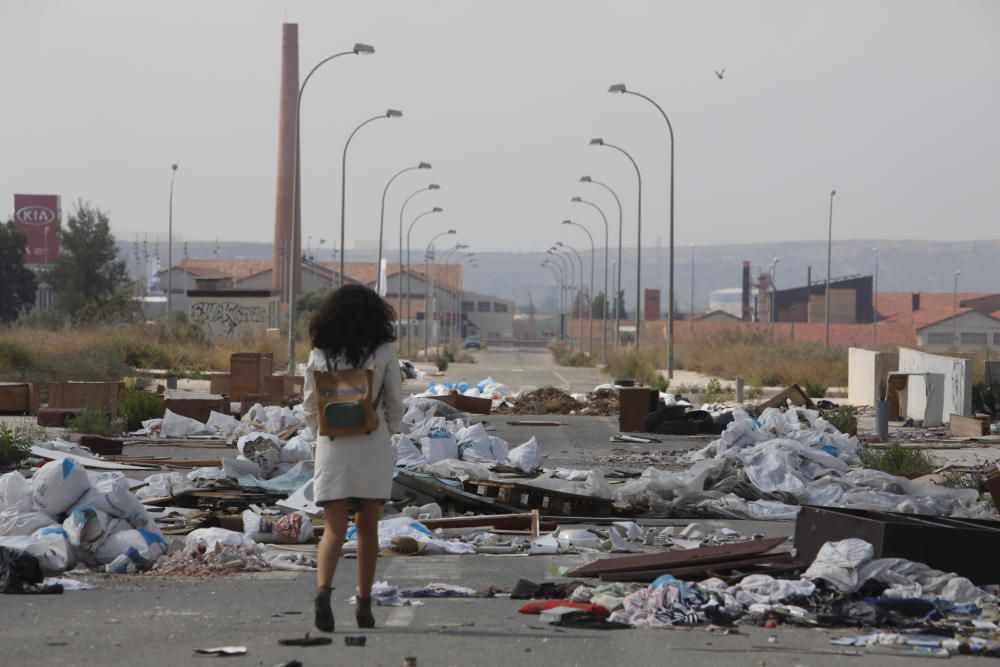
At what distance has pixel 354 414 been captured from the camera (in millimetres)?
7605

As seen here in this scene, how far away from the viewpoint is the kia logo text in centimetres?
13798

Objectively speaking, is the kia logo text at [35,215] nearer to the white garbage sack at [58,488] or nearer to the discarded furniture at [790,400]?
the discarded furniture at [790,400]

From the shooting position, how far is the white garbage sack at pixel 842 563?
8438 millimetres

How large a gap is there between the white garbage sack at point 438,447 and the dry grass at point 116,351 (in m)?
19.6

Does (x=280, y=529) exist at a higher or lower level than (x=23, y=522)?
lower

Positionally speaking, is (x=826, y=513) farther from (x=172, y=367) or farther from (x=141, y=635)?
(x=172, y=367)

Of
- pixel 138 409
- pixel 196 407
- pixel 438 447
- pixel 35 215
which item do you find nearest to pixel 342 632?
pixel 438 447

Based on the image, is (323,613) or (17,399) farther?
(17,399)

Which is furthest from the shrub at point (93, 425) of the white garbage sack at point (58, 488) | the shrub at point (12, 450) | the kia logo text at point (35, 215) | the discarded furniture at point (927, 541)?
the kia logo text at point (35, 215)

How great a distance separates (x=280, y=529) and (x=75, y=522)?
1.86 m

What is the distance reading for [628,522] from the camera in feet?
39.5

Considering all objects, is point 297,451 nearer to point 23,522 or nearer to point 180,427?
point 23,522

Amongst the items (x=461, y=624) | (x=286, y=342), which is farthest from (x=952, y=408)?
(x=286, y=342)

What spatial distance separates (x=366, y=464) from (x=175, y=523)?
474 centimetres
